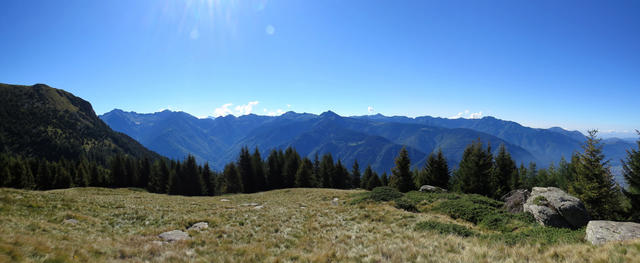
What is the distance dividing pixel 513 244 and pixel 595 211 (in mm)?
27142

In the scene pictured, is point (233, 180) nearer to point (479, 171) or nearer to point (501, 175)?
point (479, 171)

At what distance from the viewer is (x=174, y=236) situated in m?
12.1

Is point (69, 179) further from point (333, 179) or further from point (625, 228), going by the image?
point (625, 228)

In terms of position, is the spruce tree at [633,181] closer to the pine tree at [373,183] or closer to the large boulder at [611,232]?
the large boulder at [611,232]

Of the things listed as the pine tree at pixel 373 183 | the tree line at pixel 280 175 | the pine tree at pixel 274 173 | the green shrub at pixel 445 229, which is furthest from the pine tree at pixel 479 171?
the pine tree at pixel 274 173

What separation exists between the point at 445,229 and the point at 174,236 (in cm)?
1505

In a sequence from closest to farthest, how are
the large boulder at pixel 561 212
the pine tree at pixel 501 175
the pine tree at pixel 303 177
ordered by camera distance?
the large boulder at pixel 561 212
the pine tree at pixel 501 175
the pine tree at pixel 303 177

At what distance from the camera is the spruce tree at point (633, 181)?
26.7 meters

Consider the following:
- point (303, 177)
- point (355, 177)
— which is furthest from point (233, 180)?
point (355, 177)

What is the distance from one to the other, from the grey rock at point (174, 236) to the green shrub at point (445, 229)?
528 inches

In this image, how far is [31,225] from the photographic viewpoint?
34.8ft

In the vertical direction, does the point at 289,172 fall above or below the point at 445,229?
below

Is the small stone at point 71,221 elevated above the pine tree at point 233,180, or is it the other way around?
the small stone at point 71,221

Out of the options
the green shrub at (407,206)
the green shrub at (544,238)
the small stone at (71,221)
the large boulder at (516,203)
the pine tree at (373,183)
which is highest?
the small stone at (71,221)
